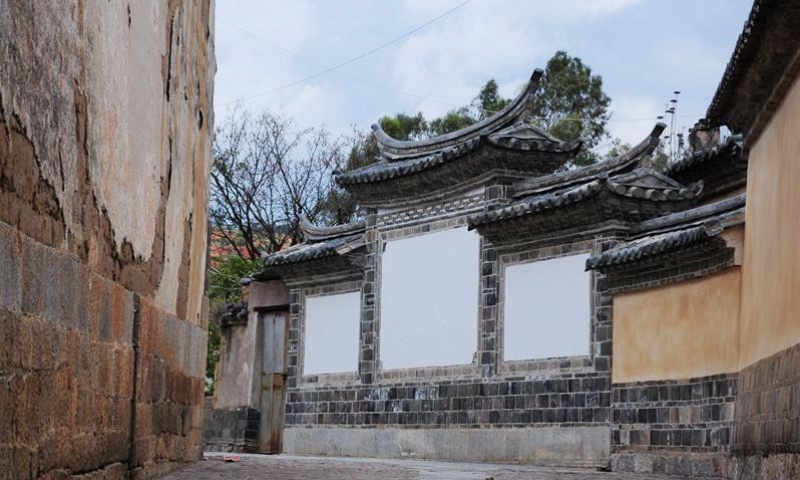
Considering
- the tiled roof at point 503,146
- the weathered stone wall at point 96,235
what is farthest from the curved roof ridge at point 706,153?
the weathered stone wall at point 96,235

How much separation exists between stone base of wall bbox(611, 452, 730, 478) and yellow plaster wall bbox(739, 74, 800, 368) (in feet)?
4.40

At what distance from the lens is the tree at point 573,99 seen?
4009 centimetres

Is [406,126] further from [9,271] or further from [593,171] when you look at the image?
[9,271]

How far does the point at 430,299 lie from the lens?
19.7 meters

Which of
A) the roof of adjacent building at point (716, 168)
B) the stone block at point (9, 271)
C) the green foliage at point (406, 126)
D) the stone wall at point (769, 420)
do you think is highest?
the green foliage at point (406, 126)

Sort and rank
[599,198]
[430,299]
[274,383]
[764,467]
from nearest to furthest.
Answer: [764,467], [599,198], [430,299], [274,383]

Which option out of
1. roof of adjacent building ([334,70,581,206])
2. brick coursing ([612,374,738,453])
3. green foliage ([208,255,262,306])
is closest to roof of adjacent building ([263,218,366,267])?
roof of adjacent building ([334,70,581,206])

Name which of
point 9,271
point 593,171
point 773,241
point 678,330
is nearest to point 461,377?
point 593,171

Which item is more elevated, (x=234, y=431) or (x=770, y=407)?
(x=770, y=407)

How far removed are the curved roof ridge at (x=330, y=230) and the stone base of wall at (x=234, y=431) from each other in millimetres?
3296

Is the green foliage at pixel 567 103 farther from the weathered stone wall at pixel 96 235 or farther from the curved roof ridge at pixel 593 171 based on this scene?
the weathered stone wall at pixel 96 235

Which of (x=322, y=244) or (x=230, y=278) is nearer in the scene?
(x=322, y=244)

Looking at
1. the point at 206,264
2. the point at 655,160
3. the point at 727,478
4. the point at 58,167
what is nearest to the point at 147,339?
the point at 58,167

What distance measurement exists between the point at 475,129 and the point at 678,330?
6.29 metres
